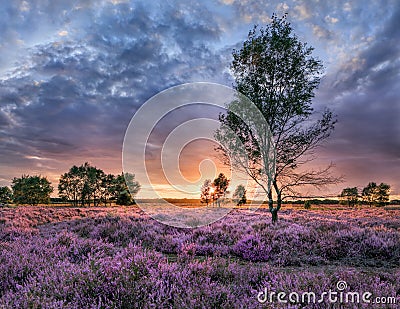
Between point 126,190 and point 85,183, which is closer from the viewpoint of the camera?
point 126,190

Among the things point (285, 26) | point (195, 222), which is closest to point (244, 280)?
point (195, 222)

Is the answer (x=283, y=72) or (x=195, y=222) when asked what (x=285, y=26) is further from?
(x=195, y=222)

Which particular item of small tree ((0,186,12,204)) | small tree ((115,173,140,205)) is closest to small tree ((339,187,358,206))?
small tree ((115,173,140,205))

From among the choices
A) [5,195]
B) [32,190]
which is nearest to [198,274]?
[32,190]

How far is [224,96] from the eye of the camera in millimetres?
11664

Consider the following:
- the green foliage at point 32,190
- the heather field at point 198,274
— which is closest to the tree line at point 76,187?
the green foliage at point 32,190

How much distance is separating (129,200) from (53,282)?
64613 millimetres

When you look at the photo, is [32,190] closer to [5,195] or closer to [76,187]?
[76,187]

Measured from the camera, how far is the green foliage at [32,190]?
70.7 metres

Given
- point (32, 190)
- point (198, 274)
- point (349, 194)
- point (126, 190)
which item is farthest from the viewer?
point (32, 190)

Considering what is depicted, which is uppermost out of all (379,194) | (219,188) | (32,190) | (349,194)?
(379,194)

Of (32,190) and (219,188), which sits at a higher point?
(219,188)

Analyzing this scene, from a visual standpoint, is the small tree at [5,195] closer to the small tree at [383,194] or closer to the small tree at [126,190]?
the small tree at [126,190]

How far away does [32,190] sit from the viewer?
233 feet
